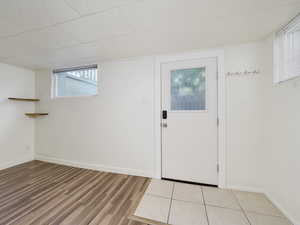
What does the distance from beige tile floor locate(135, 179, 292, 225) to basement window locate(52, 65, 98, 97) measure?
229 cm

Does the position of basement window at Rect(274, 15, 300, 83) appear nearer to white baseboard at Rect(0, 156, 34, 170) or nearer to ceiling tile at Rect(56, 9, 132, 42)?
ceiling tile at Rect(56, 9, 132, 42)

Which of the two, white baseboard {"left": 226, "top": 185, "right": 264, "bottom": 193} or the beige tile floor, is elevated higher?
white baseboard {"left": 226, "top": 185, "right": 264, "bottom": 193}

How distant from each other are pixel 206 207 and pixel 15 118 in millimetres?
4069

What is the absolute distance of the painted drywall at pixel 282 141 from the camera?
130cm

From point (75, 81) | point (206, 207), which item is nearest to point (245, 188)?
point (206, 207)

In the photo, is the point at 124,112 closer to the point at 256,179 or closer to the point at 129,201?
the point at 129,201

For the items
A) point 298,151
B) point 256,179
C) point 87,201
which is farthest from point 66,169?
point 298,151

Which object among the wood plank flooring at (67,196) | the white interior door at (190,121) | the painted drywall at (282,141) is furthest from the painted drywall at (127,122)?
the wood plank flooring at (67,196)

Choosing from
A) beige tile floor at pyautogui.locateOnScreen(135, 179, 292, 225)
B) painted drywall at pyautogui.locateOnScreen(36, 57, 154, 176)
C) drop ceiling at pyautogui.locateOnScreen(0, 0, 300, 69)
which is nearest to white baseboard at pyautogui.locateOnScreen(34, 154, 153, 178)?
painted drywall at pyautogui.locateOnScreen(36, 57, 154, 176)

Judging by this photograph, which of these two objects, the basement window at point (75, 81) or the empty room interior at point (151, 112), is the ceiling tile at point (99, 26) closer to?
the empty room interior at point (151, 112)

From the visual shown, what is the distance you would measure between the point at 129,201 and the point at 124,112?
143 cm

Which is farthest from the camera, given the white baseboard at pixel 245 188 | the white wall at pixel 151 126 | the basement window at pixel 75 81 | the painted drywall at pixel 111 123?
the basement window at pixel 75 81

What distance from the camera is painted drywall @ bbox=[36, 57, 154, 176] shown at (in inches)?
91.3

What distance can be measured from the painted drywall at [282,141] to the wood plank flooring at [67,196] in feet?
5.60
